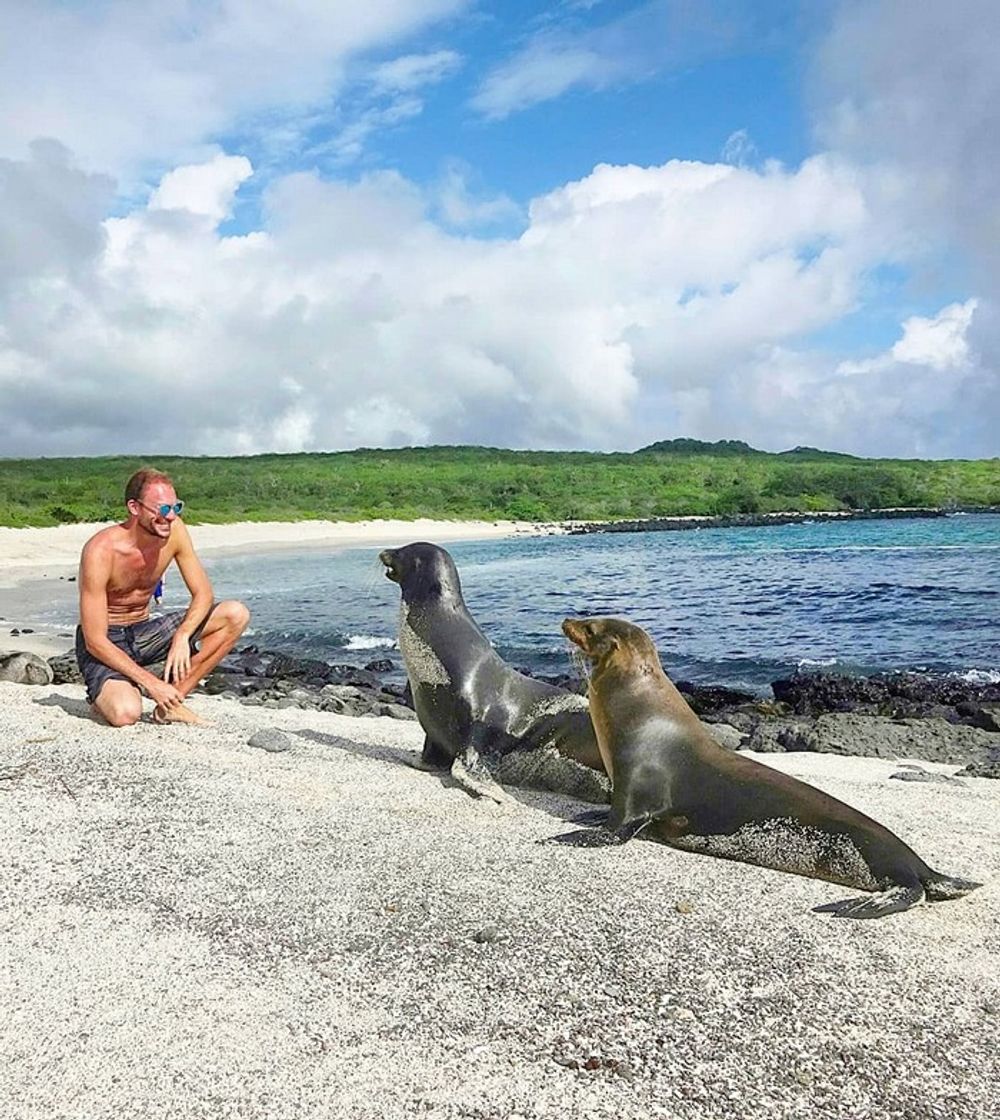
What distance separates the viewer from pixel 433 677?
6.88 metres

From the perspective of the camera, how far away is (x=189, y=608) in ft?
25.2

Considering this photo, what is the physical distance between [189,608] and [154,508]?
0.94 metres

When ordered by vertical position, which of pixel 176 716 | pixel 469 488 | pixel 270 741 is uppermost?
pixel 469 488

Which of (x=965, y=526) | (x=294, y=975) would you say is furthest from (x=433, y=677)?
(x=965, y=526)

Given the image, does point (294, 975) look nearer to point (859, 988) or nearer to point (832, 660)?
point (859, 988)

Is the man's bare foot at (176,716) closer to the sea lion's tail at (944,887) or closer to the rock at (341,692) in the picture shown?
the rock at (341,692)

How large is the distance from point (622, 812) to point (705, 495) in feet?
290

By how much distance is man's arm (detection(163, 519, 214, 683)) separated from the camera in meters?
7.51

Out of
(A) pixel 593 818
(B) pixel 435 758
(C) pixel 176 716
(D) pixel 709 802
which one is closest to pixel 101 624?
(C) pixel 176 716

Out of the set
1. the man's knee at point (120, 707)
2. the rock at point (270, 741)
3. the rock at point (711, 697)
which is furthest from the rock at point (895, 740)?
the man's knee at point (120, 707)

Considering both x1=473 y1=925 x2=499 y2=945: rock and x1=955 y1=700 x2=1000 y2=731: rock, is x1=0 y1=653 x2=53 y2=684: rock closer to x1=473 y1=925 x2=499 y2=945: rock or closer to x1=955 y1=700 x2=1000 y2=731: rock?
x1=473 y1=925 x2=499 y2=945: rock

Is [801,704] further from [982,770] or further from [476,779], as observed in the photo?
[476,779]

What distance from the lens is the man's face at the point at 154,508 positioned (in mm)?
7078

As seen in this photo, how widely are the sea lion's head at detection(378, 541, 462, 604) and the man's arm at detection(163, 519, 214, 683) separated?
1364 millimetres
